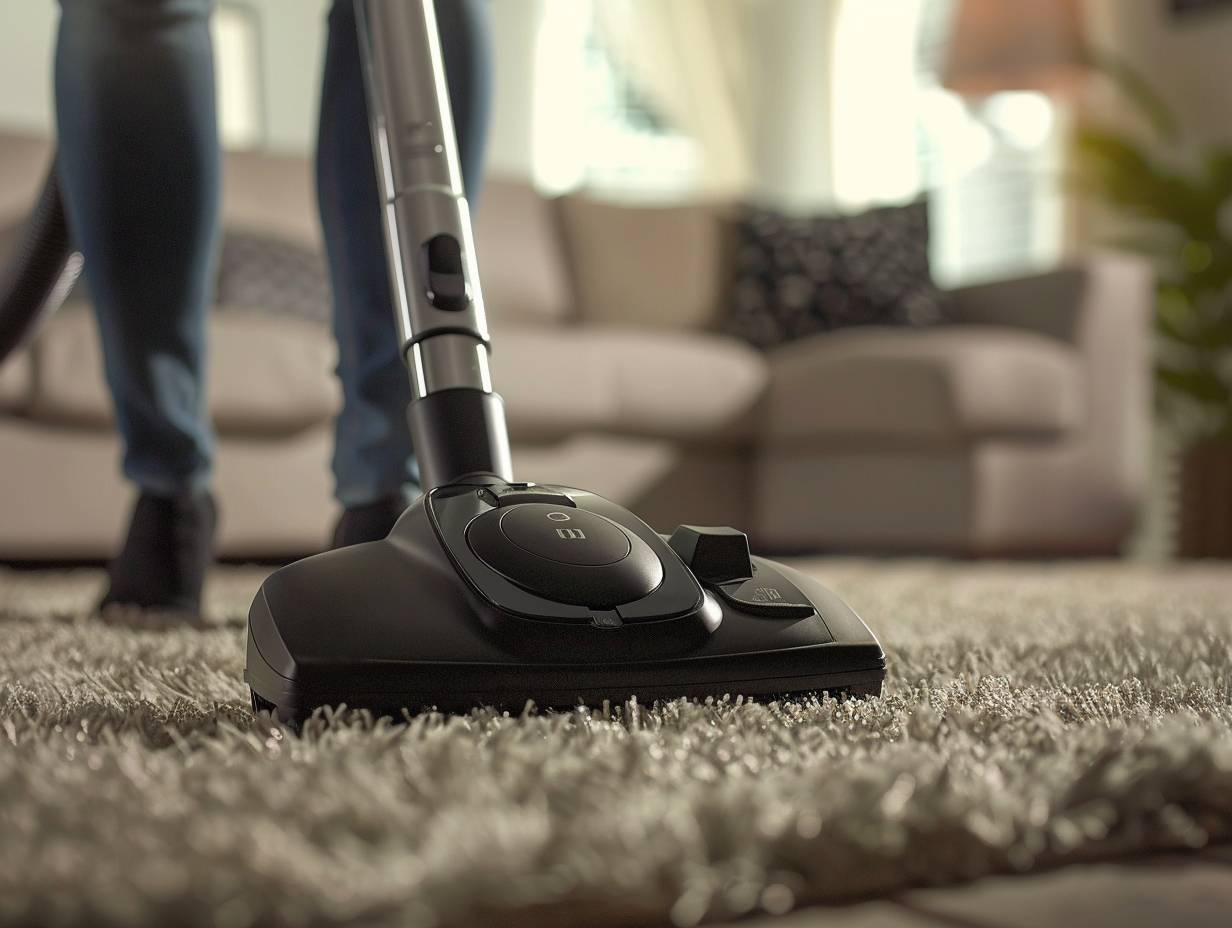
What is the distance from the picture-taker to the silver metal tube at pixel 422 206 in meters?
0.62

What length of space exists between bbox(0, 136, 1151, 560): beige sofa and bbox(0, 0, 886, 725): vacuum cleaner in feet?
4.94

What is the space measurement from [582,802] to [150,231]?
76 cm

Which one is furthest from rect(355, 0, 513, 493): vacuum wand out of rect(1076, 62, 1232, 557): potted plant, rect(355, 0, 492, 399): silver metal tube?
rect(1076, 62, 1232, 557): potted plant

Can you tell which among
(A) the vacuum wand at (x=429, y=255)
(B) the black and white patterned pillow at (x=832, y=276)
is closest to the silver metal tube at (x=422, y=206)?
(A) the vacuum wand at (x=429, y=255)

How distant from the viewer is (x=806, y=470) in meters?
2.55

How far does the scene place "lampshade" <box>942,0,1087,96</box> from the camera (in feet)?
11.1

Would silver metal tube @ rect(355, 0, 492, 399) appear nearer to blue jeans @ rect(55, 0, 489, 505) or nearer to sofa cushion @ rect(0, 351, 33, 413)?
blue jeans @ rect(55, 0, 489, 505)

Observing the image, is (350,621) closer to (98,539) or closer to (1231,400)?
(98,539)

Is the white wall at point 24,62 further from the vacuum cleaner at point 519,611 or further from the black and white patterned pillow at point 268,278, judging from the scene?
the vacuum cleaner at point 519,611

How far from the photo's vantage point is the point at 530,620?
0.49 meters

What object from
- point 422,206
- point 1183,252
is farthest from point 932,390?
point 422,206

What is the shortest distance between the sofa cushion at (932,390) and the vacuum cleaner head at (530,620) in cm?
184

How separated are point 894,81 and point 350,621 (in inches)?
163

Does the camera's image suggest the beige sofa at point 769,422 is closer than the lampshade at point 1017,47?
Yes
